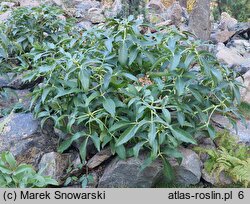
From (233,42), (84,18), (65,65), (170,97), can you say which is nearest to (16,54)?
(65,65)

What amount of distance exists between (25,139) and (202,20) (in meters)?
4.85

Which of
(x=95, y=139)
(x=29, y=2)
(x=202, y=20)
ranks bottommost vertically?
(x=29, y=2)

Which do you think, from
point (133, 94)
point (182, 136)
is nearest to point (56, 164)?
point (133, 94)

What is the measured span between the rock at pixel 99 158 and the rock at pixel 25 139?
49cm

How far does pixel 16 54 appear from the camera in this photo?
219 inches

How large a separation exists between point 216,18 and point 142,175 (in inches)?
457

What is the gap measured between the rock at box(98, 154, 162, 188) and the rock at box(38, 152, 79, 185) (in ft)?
1.47

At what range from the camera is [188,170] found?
386 cm

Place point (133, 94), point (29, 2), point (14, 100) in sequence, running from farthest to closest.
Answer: point (29, 2), point (14, 100), point (133, 94)

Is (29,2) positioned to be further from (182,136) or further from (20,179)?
(20,179)
